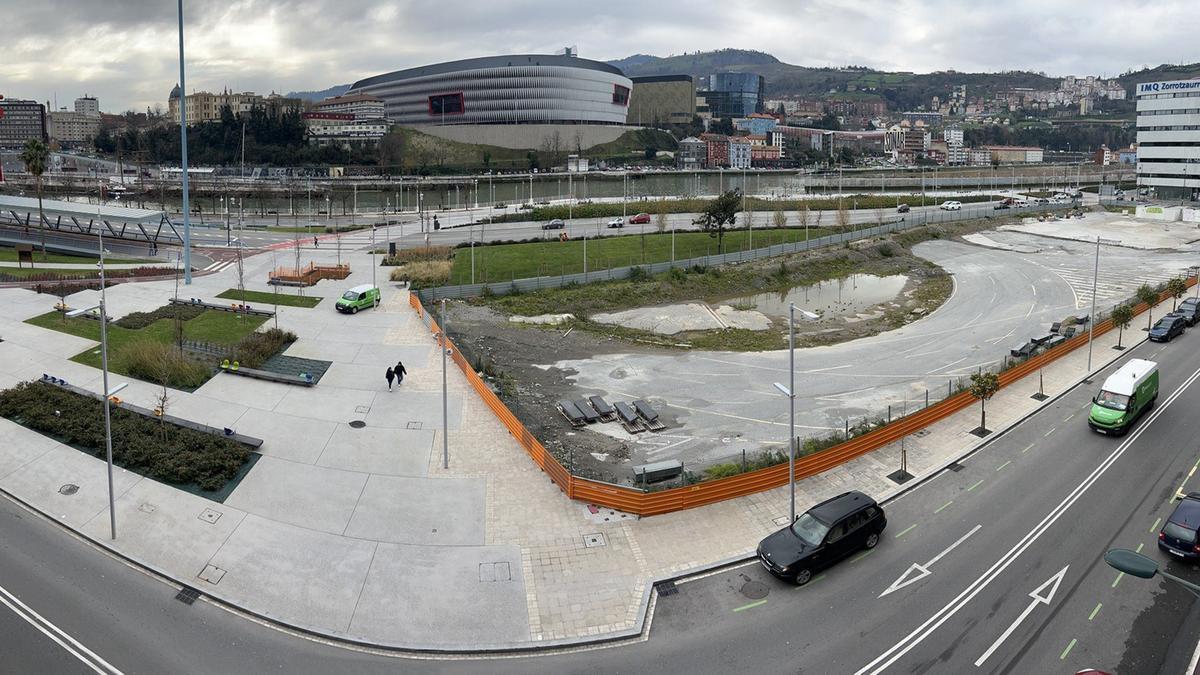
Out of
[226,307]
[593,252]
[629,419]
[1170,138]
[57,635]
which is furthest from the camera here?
[1170,138]

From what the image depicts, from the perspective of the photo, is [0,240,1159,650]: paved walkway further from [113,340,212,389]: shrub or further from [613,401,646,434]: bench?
[613,401,646,434]: bench

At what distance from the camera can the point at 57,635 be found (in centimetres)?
1577

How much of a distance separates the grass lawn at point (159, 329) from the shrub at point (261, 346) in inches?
54.5

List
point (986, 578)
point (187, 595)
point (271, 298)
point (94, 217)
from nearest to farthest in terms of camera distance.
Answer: point (187, 595), point (986, 578), point (271, 298), point (94, 217)

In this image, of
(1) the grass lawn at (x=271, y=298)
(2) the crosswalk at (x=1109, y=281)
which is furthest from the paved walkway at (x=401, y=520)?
(2) the crosswalk at (x=1109, y=281)

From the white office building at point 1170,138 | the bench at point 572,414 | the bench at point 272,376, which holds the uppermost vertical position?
the white office building at point 1170,138

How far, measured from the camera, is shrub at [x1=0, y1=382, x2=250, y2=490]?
75.0ft

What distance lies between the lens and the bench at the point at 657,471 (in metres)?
22.1

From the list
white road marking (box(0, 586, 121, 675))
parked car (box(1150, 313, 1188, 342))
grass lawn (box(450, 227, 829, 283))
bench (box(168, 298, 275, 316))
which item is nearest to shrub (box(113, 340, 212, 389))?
bench (box(168, 298, 275, 316))

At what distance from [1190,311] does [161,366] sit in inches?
1934

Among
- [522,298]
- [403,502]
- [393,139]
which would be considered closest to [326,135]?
[393,139]

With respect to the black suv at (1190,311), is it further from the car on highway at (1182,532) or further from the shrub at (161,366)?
the shrub at (161,366)

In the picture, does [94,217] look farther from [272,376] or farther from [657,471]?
[657,471]

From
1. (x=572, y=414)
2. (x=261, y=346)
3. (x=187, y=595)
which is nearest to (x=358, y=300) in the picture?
(x=261, y=346)
